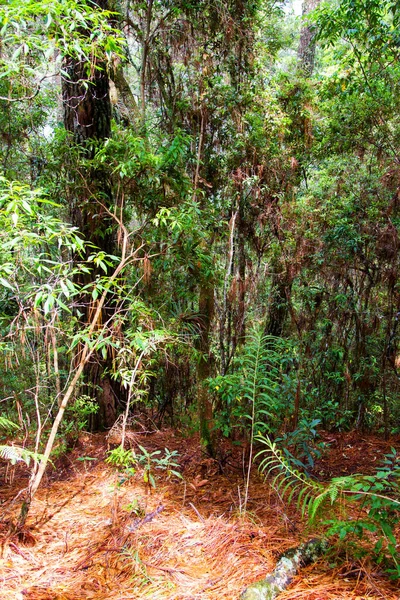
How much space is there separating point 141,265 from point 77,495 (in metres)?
2.09

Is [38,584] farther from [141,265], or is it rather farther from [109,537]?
[141,265]

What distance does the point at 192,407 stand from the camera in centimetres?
507

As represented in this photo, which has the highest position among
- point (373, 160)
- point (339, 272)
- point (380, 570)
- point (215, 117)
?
point (215, 117)

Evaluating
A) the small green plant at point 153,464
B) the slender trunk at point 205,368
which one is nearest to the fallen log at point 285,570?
the small green plant at point 153,464

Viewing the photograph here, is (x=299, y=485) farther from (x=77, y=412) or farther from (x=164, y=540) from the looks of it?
(x=77, y=412)

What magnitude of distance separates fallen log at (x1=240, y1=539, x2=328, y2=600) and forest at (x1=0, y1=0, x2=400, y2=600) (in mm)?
13

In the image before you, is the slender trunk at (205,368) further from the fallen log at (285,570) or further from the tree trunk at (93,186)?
the fallen log at (285,570)

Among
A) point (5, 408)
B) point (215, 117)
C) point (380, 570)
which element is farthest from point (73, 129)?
point (380, 570)

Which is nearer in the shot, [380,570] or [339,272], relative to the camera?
[380,570]

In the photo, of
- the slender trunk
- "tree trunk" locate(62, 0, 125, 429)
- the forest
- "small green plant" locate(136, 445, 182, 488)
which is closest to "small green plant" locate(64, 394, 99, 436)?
the forest

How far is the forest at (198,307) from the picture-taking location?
2.59 metres

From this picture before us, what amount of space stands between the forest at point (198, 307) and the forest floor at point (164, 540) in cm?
2

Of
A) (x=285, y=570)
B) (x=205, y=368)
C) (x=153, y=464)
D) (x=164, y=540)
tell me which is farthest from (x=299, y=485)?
(x=153, y=464)

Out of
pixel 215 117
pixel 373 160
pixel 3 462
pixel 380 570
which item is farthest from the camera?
pixel 373 160
